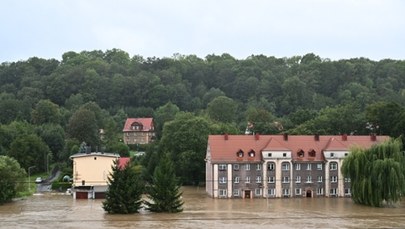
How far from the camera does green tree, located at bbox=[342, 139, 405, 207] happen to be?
201 feet

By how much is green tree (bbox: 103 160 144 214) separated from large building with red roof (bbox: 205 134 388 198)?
17729 mm

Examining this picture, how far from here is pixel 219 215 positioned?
5419 cm

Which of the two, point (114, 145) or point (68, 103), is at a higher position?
point (68, 103)

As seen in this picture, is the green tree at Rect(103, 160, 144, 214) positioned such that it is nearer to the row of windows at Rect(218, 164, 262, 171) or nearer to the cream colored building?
the row of windows at Rect(218, 164, 262, 171)

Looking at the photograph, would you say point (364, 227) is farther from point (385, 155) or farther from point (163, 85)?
point (163, 85)

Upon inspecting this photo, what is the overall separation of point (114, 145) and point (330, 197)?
46.7 metres

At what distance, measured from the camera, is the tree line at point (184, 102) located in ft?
300

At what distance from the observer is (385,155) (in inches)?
2495

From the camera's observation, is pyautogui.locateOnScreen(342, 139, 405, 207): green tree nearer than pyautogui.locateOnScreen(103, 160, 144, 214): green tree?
No

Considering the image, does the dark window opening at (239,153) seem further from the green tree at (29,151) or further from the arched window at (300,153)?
the green tree at (29,151)

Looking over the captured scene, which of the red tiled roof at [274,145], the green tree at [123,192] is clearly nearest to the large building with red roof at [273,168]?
the red tiled roof at [274,145]

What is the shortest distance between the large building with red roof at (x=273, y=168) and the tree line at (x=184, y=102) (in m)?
11.9

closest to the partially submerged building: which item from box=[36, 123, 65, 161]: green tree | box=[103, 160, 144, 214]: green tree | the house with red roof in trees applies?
box=[103, 160, 144, 214]: green tree

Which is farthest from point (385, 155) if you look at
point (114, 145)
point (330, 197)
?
point (114, 145)
